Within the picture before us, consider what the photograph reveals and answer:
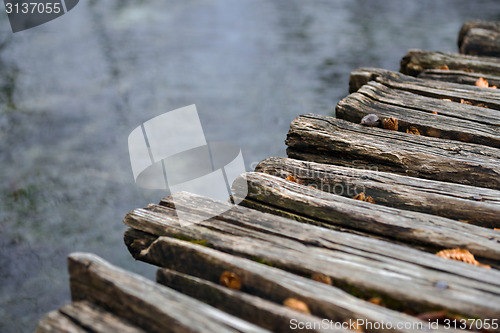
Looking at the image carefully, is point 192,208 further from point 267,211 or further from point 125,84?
point 125,84

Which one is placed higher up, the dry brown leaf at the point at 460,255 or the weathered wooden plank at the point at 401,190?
the weathered wooden plank at the point at 401,190

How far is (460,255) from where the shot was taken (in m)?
1.42

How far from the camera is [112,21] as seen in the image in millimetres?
7250

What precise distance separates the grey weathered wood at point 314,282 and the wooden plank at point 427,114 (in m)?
1.24

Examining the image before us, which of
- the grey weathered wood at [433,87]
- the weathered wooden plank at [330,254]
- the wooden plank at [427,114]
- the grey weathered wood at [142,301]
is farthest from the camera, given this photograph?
the grey weathered wood at [433,87]

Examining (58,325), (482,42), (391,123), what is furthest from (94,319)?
(482,42)

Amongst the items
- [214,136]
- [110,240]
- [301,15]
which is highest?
[301,15]

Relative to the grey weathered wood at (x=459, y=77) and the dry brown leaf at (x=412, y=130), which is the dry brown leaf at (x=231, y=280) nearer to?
the dry brown leaf at (x=412, y=130)

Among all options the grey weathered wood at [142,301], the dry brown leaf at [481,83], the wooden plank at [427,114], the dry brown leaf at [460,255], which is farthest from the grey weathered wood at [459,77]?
the grey weathered wood at [142,301]

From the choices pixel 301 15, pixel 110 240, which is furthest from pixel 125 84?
pixel 301 15

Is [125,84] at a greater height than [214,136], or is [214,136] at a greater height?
[125,84]

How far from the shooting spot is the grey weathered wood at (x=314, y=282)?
1179 mm

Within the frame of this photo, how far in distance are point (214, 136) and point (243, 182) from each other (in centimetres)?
281

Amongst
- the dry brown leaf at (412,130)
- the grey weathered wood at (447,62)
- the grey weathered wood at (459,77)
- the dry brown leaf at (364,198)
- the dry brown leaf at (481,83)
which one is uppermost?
the grey weathered wood at (447,62)
